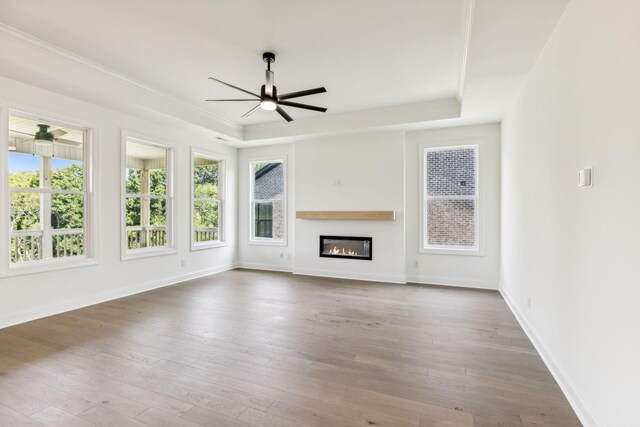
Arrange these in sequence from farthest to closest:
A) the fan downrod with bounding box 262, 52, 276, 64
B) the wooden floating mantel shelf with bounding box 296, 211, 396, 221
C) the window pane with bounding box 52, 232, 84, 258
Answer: the wooden floating mantel shelf with bounding box 296, 211, 396, 221, the window pane with bounding box 52, 232, 84, 258, the fan downrod with bounding box 262, 52, 276, 64

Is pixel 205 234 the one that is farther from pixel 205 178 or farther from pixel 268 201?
pixel 268 201

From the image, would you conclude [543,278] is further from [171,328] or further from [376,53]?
[171,328]

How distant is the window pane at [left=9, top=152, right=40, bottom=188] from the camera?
3.60m

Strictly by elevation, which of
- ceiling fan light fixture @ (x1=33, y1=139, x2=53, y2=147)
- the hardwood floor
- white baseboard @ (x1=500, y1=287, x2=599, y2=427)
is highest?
ceiling fan light fixture @ (x1=33, y1=139, x2=53, y2=147)

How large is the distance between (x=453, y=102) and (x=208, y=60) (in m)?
3.46

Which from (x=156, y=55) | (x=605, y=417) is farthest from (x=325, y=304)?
(x=156, y=55)

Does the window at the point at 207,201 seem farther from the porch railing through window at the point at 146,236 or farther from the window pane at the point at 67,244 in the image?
the window pane at the point at 67,244

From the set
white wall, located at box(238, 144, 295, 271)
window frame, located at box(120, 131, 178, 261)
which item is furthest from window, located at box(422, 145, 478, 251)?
window frame, located at box(120, 131, 178, 261)

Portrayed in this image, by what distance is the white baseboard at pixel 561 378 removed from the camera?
6.02 ft

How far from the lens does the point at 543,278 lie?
2.67 m

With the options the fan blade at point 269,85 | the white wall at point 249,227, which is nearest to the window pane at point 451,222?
the white wall at point 249,227

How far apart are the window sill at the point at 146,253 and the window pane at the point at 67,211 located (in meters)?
0.72

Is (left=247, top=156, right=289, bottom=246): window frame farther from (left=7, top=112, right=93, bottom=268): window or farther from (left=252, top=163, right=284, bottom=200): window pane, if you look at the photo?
(left=7, top=112, right=93, bottom=268): window

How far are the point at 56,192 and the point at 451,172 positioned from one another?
5.72 meters
